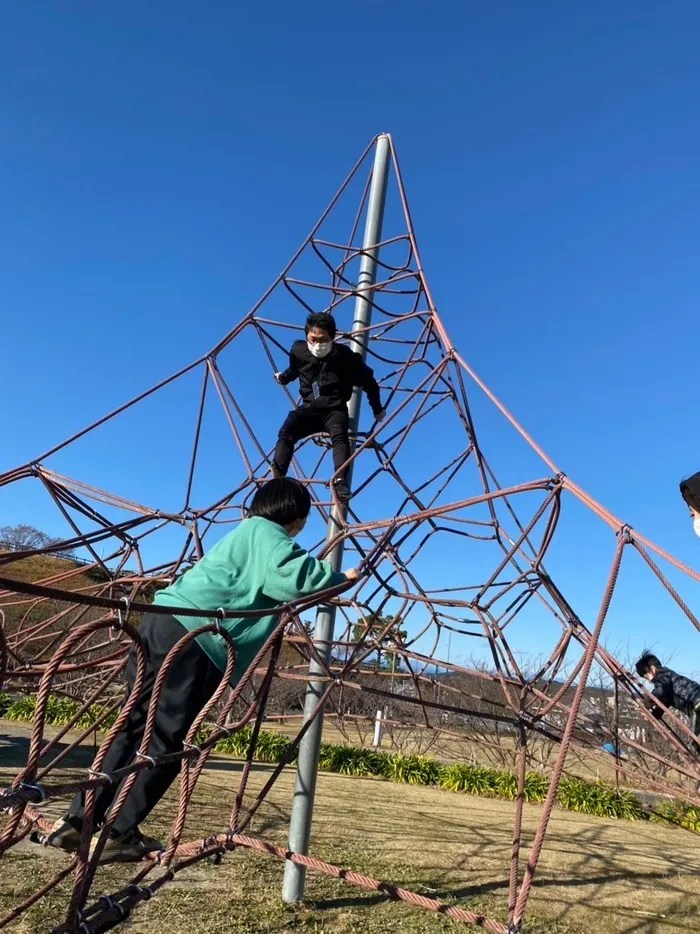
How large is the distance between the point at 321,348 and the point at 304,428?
0.46m

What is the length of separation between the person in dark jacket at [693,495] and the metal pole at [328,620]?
6.00 feet

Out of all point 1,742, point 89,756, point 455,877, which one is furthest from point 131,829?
point 1,742

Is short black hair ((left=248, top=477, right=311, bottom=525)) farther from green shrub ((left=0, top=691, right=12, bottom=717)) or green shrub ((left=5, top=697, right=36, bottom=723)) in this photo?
→ green shrub ((left=0, top=691, right=12, bottom=717))

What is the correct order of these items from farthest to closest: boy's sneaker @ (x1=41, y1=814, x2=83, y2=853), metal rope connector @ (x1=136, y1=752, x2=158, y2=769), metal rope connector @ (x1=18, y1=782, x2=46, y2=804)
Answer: boy's sneaker @ (x1=41, y1=814, x2=83, y2=853) → metal rope connector @ (x1=136, y1=752, x2=158, y2=769) → metal rope connector @ (x1=18, y1=782, x2=46, y2=804)

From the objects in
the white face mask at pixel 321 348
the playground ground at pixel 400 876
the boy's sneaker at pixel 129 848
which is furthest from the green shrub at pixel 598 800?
the boy's sneaker at pixel 129 848

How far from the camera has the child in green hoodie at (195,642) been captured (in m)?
1.79

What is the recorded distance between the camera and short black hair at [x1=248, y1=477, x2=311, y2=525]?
210 cm

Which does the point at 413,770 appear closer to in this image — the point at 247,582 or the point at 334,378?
Answer: the point at 334,378

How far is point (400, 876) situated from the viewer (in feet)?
11.4

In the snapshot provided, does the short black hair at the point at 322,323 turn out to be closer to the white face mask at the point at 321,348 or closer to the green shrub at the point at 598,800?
the white face mask at the point at 321,348

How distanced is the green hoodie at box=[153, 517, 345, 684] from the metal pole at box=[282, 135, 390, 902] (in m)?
1.38

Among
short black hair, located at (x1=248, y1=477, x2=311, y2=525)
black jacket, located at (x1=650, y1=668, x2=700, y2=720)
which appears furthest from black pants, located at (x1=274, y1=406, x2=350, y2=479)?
black jacket, located at (x1=650, y1=668, x2=700, y2=720)

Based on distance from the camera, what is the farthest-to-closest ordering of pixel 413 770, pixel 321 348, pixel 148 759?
pixel 413 770 → pixel 321 348 → pixel 148 759

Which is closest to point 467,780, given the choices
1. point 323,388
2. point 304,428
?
point 304,428
